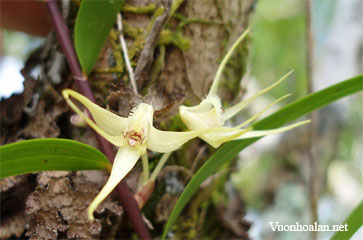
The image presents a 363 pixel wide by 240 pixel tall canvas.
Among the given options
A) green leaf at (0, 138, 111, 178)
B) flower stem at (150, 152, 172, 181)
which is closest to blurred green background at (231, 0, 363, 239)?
flower stem at (150, 152, 172, 181)

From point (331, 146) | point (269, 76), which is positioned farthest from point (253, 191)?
point (269, 76)

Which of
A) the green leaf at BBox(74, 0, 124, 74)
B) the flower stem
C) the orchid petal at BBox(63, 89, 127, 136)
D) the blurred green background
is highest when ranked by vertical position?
the blurred green background

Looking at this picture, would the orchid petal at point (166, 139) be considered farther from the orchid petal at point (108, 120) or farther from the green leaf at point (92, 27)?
the green leaf at point (92, 27)

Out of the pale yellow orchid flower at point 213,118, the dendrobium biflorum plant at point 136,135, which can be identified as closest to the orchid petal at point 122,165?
the dendrobium biflorum plant at point 136,135

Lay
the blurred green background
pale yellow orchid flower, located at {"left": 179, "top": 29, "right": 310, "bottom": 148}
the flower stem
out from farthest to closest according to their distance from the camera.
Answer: the blurred green background
the flower stem
pale yellow orchid flower, located at {"left": 179, "top": 29, "right": 310, "bottom": 148}

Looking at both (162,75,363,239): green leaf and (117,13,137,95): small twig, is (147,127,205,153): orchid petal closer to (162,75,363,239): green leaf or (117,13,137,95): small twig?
(162,75,363,239): green leaf

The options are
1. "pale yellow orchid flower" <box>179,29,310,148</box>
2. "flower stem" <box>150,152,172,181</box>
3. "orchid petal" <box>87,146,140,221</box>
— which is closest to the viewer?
"orchid petal" <box>87,146,140,221</box>

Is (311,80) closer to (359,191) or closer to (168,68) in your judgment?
(168,68)

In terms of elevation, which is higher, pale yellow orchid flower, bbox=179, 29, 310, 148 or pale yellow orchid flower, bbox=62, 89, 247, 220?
pale yellow orchid flower, bbox=179, 29, 310, 148
